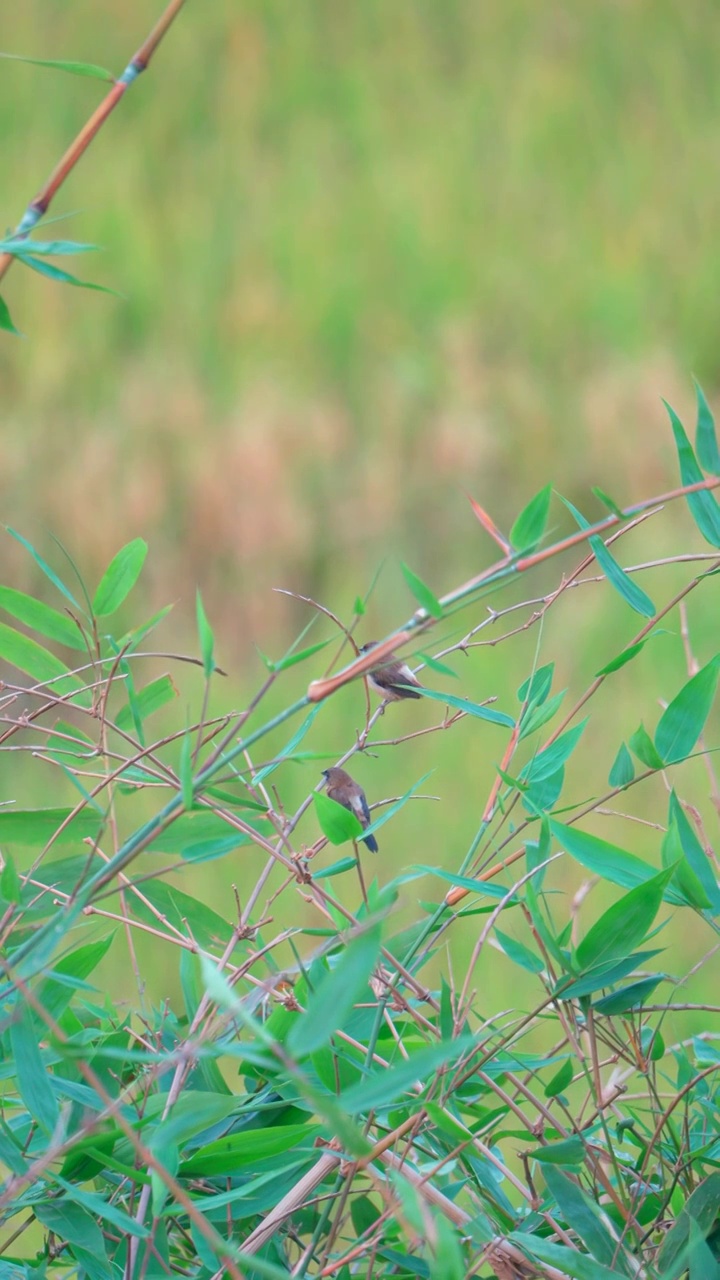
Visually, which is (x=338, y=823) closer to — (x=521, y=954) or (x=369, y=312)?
(x=521, y=954)

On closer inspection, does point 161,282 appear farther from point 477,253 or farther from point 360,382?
point 477,253

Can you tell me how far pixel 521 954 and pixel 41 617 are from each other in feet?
0.78

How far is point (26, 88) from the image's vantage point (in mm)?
3197

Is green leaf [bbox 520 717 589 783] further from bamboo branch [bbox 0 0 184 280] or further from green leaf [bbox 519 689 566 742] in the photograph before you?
bamboo branch [bbox 0 0 184 280]

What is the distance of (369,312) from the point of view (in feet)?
9.52

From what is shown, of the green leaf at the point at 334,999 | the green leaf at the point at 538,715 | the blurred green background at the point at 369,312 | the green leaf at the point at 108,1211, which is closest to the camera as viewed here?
the green leaf at the point at 334,999

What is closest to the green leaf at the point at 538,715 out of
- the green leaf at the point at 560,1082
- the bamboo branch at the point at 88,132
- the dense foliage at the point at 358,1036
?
the dense foliage at the point at 358,1036

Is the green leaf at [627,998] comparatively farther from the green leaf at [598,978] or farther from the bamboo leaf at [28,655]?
the bamboo leaf at [28,655]

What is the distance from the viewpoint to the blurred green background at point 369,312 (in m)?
2.59

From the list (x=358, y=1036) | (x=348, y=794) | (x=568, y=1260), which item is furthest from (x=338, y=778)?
(x=568, y=1260)

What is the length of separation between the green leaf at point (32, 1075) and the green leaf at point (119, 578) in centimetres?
18

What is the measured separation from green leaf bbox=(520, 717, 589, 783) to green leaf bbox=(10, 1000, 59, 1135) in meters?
0.19

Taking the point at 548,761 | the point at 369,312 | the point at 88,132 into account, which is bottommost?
the point at 369,312

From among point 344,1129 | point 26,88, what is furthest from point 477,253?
point 344,1129
